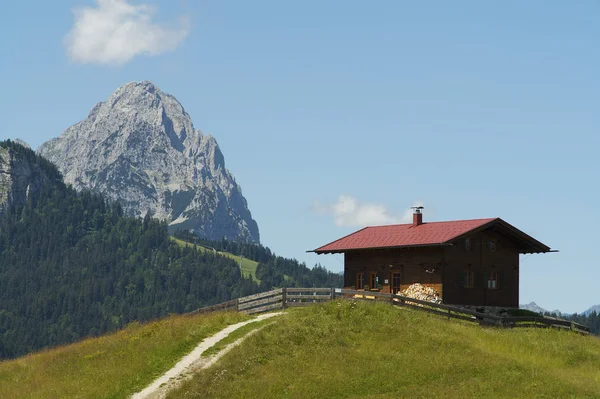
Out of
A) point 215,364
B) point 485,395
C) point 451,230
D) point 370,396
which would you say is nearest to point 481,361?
point 485,395

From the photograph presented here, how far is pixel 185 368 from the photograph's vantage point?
3881 cm

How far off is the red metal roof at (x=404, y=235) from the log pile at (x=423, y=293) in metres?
3.08

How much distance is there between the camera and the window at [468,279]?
63.1 metres

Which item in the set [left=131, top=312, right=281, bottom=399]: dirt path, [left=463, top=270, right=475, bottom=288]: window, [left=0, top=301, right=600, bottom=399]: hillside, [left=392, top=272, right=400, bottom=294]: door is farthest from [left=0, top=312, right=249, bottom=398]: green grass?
[left=463, top=270, right=475, bottom=288]: window

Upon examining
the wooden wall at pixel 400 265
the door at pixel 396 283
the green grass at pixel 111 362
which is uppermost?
the wooden wall at pixel 400 265

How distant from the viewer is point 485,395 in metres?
35.2

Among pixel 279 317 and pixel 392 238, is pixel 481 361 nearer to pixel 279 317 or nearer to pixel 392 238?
pixel 279 317

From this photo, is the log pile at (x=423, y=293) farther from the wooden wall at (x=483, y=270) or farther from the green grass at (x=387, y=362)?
the green grass at (x=387, y=362)

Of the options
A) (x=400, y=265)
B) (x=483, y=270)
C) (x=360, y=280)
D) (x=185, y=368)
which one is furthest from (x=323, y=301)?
(x=483, y=270)

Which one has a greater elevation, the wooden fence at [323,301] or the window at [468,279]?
the window at [468,279]

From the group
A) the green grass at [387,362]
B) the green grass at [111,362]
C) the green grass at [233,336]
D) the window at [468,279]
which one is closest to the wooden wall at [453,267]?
the window at [468,279]

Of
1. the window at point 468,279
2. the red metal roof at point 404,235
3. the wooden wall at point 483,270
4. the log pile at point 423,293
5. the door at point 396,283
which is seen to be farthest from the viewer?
the door at point 396,283

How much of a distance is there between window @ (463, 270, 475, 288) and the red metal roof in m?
3.24

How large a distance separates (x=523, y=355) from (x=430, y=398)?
1212cm
